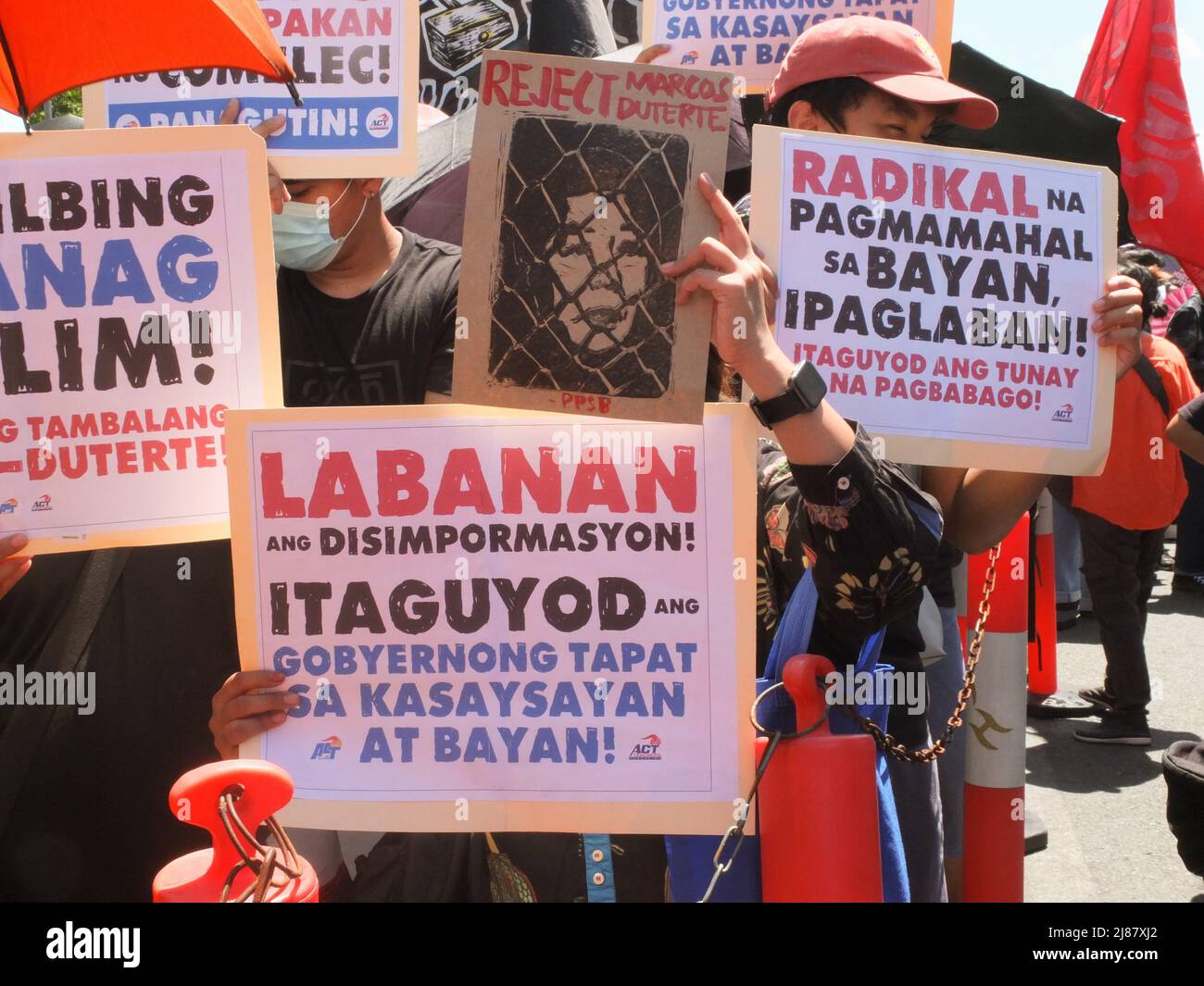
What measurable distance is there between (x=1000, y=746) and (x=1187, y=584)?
7.31m

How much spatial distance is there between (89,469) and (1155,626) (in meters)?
8.07

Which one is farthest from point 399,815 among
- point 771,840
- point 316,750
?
point 771,840

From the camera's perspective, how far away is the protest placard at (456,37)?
3783 millimetres

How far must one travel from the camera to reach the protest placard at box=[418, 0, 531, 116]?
378cm

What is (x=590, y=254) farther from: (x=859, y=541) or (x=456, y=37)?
(x=456, y=37)

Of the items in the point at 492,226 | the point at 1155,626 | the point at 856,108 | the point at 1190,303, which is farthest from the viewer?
the point at 1190,303

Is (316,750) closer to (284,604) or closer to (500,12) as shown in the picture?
(284,604)

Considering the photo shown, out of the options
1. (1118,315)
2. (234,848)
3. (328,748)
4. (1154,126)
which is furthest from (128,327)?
(1154,126)

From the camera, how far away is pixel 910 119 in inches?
84.2

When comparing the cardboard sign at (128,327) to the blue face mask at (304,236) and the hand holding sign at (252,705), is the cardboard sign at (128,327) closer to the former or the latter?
the hand holding sign at (252,705)

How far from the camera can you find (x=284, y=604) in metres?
1.72

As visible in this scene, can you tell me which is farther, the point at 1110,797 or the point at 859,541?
the point at 1110,797

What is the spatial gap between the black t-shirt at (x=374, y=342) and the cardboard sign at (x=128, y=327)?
0.42 meters
